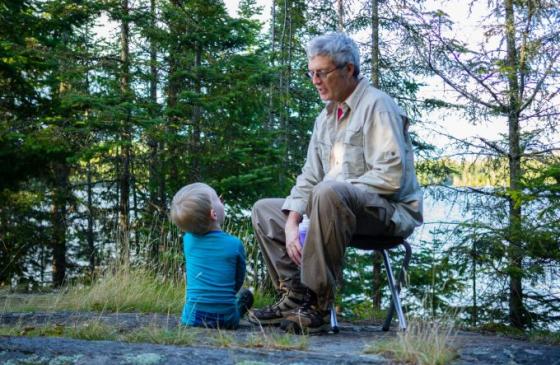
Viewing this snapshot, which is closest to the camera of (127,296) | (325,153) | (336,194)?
(336,194)

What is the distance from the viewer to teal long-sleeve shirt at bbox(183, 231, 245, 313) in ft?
11.5

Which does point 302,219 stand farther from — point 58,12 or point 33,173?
point 33,173

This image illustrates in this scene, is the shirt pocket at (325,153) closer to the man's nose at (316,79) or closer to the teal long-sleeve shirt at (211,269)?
the man's nose at (316,79)

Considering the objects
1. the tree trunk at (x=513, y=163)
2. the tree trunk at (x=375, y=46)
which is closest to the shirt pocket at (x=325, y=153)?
the tree trunk at (x=513, y=163)

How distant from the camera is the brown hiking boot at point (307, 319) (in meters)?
3.34

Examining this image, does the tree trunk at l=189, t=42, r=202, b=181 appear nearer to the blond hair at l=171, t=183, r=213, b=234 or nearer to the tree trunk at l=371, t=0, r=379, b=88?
the tree trunk at l=371, t=0, r=379, b=88

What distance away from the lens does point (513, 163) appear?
8133 millimetres

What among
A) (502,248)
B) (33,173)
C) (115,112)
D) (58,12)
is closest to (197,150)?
(115,112)

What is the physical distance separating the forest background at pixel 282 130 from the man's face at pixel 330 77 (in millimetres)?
2770

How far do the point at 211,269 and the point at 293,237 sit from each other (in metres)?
0.46

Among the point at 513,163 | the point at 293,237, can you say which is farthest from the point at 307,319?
the point at 513,163

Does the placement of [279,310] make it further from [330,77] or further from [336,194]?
[330,77]

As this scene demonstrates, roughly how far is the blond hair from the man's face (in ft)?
2.74

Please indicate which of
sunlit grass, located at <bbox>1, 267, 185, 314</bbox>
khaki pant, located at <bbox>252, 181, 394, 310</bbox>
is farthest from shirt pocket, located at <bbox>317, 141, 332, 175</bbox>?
sunlit grass, located at <bbox>1, 267, 185, 314</bbox>
